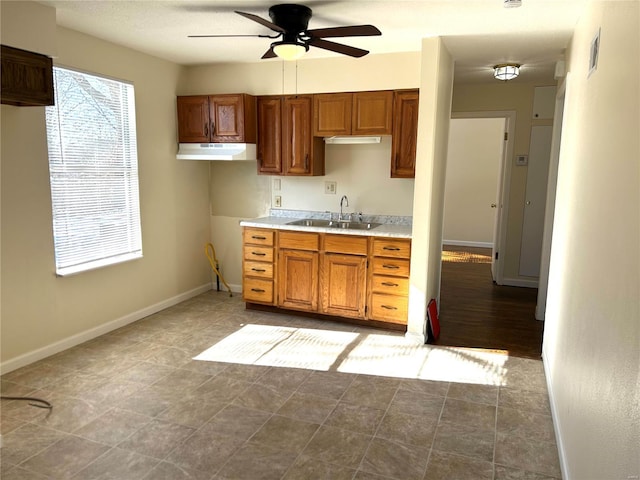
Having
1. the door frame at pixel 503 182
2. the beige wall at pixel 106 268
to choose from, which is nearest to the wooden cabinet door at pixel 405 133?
the door frame at pixel 503 182

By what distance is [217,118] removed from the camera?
4.77 metres

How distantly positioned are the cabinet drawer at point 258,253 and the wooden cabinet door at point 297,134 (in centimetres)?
84

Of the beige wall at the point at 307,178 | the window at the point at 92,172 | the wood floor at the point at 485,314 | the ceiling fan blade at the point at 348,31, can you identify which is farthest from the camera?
the beige wall at the point at 307,178

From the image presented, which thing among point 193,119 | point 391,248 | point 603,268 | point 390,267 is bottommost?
point 390,267

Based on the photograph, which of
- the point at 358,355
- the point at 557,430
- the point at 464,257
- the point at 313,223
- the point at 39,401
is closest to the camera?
the point at 557,430

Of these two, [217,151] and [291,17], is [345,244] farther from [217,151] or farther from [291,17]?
[291,17]

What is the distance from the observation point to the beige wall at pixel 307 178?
4367 millimetres

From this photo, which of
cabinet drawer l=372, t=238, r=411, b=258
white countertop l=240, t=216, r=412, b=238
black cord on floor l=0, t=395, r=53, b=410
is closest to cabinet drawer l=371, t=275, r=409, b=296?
cabinet drawer l=372, t=238, r=411, b=258

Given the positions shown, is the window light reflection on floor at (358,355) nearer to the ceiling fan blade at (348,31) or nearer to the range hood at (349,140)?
the range hood at (349,140)

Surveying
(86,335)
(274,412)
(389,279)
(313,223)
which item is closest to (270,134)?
(313,223)

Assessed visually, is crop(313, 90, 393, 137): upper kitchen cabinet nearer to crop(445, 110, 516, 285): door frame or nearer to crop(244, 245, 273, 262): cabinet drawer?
crop(244, 245, 273, 262): cabinet drawer

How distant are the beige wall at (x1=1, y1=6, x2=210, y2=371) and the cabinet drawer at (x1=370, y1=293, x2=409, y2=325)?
2.22 m

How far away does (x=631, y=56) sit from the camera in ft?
5.34

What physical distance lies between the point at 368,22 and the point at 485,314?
311 centimetres
